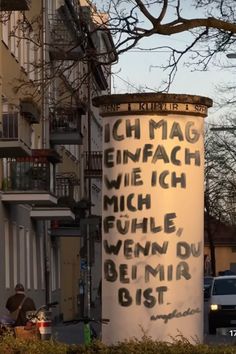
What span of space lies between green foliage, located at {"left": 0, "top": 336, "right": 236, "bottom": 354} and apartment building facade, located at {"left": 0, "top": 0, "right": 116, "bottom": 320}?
3027 mm

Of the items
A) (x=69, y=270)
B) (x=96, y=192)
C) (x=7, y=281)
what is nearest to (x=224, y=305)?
(x=7, y=281)

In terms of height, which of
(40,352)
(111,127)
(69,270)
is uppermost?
(111,127)

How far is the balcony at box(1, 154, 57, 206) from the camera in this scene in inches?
1246

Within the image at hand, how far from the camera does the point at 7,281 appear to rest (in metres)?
31.5

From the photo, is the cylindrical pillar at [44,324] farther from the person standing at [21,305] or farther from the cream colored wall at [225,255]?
the cream colored wall at [225,255]

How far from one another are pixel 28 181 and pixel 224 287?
6849 mm

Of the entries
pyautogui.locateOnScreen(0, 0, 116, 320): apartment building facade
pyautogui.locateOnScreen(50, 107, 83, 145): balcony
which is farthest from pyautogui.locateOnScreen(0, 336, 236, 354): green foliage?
pyautogui.locateOnScreen(50, 107, 83, 145): balcony

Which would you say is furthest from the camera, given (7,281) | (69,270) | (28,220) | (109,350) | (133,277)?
(69,270)

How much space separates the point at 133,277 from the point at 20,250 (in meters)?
23.2

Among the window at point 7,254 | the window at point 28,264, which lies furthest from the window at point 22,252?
the window at point 7,254

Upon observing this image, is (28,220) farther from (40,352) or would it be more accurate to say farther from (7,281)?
(40,352)

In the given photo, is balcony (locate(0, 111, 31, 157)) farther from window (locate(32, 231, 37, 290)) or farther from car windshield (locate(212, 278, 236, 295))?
window (locate(32, 231, 37, 290))

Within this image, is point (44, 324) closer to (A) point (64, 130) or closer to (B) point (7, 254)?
(B) point (7, 254)

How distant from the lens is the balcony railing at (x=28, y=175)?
3222 cm
